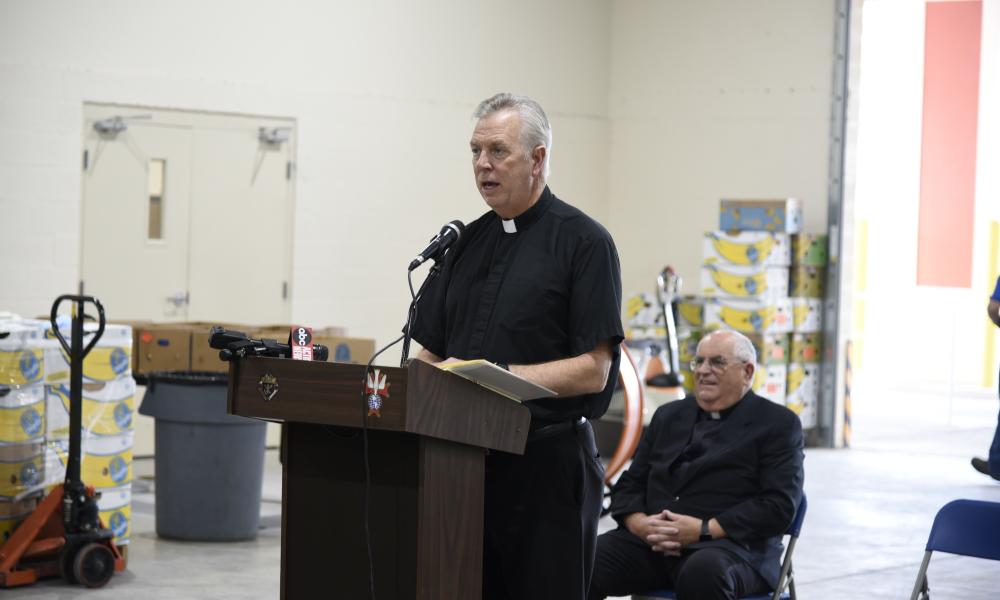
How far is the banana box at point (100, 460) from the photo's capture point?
5.65 metres

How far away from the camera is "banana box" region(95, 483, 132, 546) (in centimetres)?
583

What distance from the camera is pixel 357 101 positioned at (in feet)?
32.6

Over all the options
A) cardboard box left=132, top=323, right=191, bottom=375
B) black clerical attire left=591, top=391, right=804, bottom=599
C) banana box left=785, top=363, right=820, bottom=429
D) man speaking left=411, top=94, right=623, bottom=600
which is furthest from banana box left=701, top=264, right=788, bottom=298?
man speaking left=411, top=94, right=623, bottom=600

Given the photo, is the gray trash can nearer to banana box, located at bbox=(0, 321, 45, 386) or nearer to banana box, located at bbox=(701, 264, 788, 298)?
banana box, located at bbox=(0, 321, 45, 386)

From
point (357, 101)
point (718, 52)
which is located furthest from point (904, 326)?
point (357, 101)

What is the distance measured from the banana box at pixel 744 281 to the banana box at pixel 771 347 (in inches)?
11.5

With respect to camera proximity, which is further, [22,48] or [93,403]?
[22,48]

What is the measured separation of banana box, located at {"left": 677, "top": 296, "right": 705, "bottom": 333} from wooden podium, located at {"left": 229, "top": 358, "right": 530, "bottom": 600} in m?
7.82

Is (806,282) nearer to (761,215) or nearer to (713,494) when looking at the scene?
(761,215)

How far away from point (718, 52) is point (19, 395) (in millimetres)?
6994

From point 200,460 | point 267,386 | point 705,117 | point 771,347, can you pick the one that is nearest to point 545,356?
point 267,386

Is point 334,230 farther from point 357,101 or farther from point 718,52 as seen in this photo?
point 718,52

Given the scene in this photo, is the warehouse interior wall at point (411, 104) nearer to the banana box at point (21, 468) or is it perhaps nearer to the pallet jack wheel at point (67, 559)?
the banana box at point (21, 468)

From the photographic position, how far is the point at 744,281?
32.3 feet
